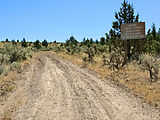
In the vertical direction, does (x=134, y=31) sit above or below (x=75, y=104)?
above

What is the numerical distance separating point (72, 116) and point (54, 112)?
0.74m

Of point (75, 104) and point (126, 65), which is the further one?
point (126, 65)

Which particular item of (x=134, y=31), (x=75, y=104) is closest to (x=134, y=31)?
(x=134, y=31)

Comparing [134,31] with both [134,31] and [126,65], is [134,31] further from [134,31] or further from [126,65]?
[126,65]

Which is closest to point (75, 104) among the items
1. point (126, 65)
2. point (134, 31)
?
point (126, 65)

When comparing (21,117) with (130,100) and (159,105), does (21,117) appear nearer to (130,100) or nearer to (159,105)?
(130,100)

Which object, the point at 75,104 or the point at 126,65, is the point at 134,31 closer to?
the point at 126,65

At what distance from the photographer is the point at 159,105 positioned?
252 inches

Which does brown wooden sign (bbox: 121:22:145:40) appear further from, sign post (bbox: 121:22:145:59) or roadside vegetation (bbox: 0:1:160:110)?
roadside vegetation (bbox: 0:1:160:110)

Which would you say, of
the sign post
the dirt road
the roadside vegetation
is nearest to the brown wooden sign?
the sign post

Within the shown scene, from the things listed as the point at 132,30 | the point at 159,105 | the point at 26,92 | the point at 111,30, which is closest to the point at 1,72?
the point at 26,92

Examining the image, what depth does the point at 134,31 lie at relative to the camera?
17219 mm

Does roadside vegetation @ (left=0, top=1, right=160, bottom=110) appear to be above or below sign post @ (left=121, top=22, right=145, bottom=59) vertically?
below

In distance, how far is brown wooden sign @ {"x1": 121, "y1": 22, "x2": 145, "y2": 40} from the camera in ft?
55.7
